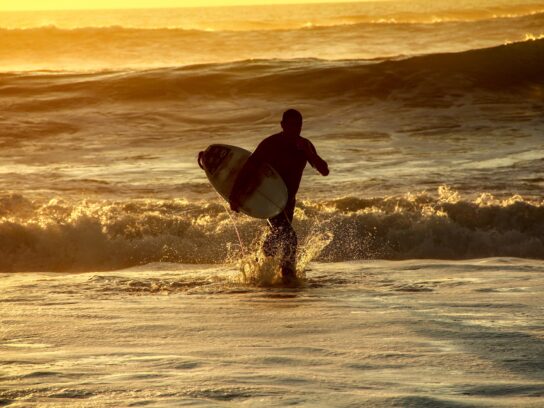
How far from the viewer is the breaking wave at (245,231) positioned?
1178 centimetres

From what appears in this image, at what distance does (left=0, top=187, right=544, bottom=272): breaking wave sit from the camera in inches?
464

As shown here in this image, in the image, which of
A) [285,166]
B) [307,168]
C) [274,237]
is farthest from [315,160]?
[307,168]

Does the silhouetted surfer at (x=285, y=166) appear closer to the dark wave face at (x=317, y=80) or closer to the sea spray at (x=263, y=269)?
the sea spray at (x=263, y=269)

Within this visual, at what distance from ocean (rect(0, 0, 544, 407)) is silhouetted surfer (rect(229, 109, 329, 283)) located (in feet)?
0.69

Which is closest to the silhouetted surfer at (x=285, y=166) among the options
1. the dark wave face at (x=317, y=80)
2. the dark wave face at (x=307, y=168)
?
the dark wave face at (x=307, y=168)

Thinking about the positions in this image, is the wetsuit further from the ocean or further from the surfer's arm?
the ocean

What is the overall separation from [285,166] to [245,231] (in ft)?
11.6

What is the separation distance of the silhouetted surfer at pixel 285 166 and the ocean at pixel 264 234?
0.69 feet

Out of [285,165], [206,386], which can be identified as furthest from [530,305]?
[206,386]

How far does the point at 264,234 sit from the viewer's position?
32.0 ft

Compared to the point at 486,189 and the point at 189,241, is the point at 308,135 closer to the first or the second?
the point at 486,189

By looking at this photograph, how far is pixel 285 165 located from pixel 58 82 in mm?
20841

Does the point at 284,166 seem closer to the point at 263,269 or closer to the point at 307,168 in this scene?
the point at 263,269

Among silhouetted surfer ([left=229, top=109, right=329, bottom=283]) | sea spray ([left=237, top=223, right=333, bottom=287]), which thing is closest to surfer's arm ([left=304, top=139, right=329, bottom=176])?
silhouetted surfer ([left=229, top=109, right=329, bottom=283])
